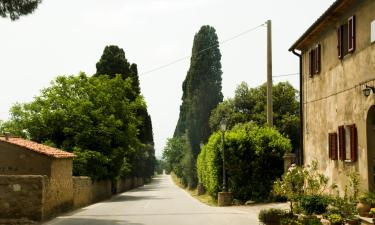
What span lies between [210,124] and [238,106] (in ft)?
16.8

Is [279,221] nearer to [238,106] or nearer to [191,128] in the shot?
[238,106]

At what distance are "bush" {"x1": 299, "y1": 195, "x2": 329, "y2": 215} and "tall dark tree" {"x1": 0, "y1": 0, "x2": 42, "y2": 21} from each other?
11.2 meters

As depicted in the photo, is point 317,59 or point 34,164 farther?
point 34,164

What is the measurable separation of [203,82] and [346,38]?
3928 centimetres

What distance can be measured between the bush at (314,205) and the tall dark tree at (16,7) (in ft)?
36.6

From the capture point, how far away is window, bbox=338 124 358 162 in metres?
17.2

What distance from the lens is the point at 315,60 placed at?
891 inches

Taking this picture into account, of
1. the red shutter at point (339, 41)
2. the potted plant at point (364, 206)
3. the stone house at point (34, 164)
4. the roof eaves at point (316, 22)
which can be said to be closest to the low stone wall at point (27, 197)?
the stone house at point (34, 164)

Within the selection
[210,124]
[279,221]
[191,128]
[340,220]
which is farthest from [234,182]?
[191,128]

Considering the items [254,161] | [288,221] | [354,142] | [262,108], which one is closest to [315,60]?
[354,142]

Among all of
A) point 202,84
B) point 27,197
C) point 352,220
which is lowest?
point 352,220

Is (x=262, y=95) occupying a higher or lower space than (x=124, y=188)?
higher

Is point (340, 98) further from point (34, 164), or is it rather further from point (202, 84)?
point (202, 84)

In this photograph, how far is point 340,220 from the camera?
44.8 ft
